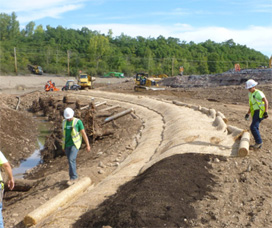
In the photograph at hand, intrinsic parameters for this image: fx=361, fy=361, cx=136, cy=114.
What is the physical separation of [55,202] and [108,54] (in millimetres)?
89339

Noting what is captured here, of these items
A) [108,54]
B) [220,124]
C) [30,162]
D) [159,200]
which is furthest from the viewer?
[108,54]

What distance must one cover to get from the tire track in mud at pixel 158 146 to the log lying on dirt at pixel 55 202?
197 mm

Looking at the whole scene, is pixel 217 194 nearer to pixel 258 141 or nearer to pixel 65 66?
pixel 258 141

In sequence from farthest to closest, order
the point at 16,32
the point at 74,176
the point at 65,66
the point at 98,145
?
the point at 16,32 → the point at 65,66 → the point at 98,145 → the point at 74,176

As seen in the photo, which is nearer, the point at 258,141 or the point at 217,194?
the point at 217,194

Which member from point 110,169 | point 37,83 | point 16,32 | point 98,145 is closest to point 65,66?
point 37,83

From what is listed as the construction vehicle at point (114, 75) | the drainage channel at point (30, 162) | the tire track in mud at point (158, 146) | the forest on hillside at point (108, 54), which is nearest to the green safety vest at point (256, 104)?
the tire track in mud at point (158, 146)

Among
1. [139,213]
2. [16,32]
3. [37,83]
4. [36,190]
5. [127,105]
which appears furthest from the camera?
[16,32]

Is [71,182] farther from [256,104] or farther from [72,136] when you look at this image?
[256,104]

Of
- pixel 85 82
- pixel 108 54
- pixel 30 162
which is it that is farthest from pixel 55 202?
pixel 108 54

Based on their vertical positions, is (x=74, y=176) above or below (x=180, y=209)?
below

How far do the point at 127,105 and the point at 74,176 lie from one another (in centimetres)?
1515

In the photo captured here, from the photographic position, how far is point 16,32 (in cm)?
12100

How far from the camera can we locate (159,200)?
5684mm
